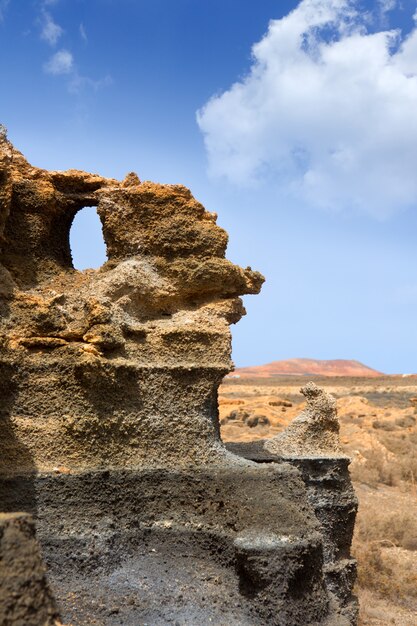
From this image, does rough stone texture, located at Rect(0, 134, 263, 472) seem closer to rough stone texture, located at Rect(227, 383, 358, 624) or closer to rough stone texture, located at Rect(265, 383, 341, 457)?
rough stone texture, located at Rect(227, 383, 358, 624)

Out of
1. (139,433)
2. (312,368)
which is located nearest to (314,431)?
(139,433)

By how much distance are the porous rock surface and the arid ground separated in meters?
3.12

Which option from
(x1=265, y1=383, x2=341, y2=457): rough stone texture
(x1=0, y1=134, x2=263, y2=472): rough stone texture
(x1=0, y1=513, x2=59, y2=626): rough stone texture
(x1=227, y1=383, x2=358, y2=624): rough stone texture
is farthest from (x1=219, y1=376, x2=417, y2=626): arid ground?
(x1=0, y1=513, x2=59, y2=626): rough stone texture

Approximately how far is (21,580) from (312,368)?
86824mm

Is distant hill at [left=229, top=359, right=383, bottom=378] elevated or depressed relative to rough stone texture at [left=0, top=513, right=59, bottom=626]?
Result: elevated

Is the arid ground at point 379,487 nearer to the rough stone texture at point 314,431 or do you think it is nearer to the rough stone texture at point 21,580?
the rough stone texture at point 314,431

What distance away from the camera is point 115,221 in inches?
246

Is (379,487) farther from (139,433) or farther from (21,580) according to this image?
(21,580)

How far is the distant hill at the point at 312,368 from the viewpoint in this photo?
8376 centimetres

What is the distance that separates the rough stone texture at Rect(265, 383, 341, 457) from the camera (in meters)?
7.24

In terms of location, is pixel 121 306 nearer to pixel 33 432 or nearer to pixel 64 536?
pixel 33 432

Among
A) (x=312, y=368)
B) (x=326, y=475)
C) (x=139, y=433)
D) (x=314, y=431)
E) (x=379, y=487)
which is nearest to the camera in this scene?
(x=139, y=433)

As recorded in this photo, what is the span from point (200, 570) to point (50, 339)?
2138 mm

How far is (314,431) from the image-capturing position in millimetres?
7285
